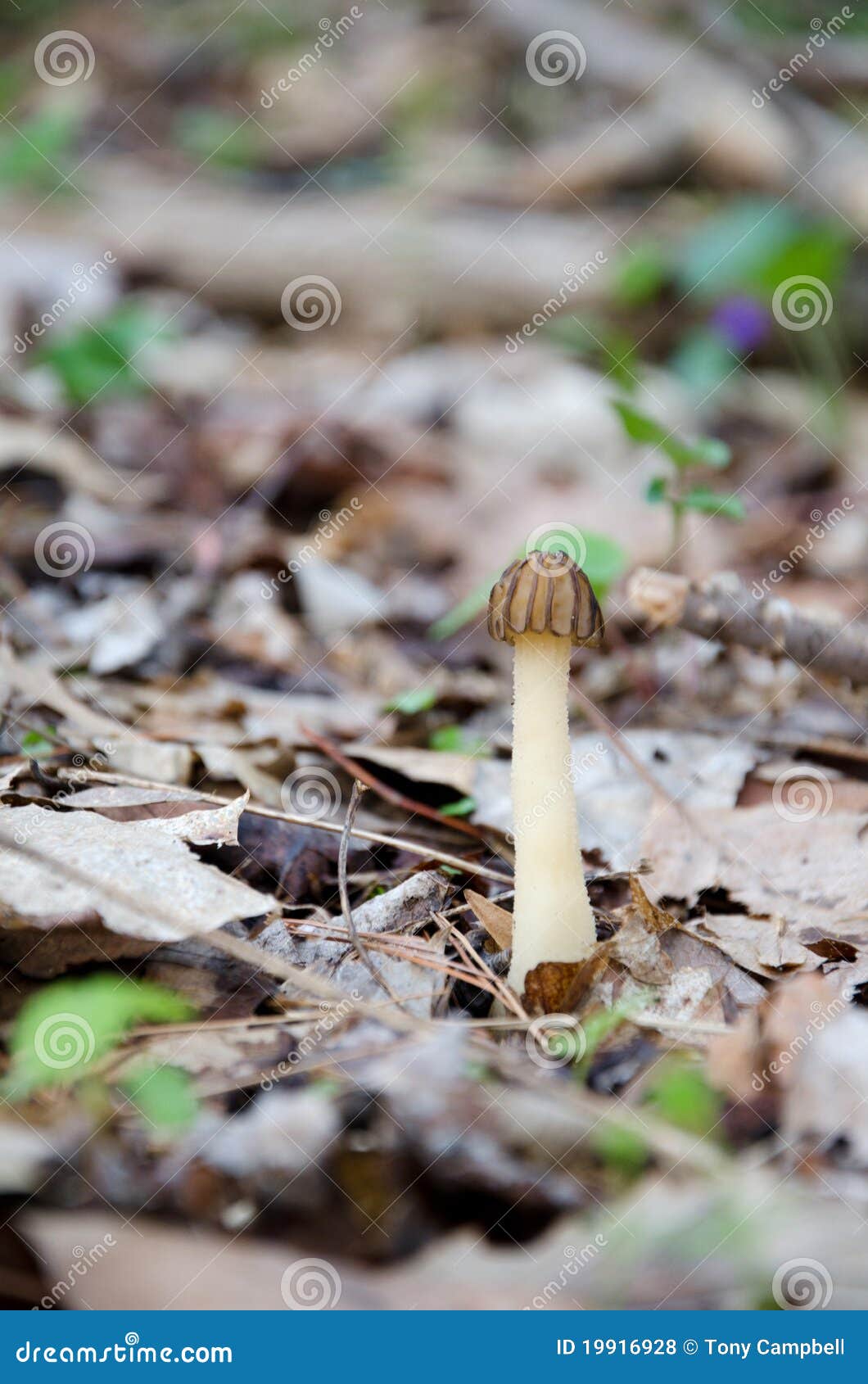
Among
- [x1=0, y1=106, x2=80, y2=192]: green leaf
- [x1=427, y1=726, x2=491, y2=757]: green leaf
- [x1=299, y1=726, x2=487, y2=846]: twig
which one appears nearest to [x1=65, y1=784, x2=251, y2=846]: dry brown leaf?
[x1=299, y1=726, x2=487, y2=846]: twig

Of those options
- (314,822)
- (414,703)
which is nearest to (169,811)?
(314,822)

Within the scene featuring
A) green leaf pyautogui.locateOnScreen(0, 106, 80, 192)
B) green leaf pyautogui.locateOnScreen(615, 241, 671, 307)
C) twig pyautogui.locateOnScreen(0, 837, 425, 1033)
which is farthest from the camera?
green leaf pyautogui.locateOnScreen(0, 106, 80, 192)

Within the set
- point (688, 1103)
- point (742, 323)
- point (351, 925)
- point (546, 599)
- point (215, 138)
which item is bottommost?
point (351, 925)

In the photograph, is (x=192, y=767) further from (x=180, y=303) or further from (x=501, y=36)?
(x=501, y=36)

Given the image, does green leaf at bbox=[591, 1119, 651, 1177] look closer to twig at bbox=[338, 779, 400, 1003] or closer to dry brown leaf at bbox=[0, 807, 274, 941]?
twig at bbox=[338, 779, 400, 1003]

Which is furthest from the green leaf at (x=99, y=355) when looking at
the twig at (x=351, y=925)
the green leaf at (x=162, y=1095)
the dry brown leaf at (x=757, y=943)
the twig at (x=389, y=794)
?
the green leaf at (x=162, y=1095)

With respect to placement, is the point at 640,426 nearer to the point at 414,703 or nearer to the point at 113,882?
the point at 414,703
